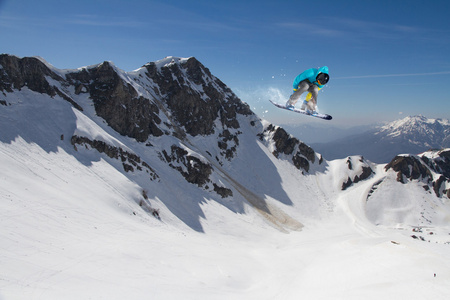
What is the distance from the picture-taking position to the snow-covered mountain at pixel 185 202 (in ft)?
55.5

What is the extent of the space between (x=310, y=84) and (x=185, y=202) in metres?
41.6


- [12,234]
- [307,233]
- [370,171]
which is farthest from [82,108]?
[370,171]

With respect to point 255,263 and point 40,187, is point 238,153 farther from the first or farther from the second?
point 40,187

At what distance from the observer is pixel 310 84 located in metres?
20.1

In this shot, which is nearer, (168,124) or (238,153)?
(168,124)

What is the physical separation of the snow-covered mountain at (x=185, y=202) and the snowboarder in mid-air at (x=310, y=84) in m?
15.5

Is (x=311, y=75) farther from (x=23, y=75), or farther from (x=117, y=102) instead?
(x=117, y=102)

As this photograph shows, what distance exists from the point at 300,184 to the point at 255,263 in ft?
232

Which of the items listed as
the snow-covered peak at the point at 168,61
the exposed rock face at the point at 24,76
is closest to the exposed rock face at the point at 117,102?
the exposed rock face at the point at 24,76

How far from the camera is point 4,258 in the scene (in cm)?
1295

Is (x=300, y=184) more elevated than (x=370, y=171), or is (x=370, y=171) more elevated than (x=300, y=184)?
(x=370, y=171)

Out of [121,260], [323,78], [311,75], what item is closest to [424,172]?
[323,78]

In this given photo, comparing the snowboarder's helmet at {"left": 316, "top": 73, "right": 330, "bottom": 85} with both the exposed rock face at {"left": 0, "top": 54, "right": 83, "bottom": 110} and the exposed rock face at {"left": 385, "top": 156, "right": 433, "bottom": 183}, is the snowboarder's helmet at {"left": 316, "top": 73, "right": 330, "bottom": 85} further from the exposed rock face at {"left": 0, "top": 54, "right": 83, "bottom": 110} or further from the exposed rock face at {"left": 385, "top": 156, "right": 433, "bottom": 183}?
the exposed rock face at {"left": 385, "top": 156, "right": 433, "bottom": 183}

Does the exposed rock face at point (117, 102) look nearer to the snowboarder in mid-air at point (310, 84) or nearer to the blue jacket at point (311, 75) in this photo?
the snowboarder in mid-air at point (310, 84)
